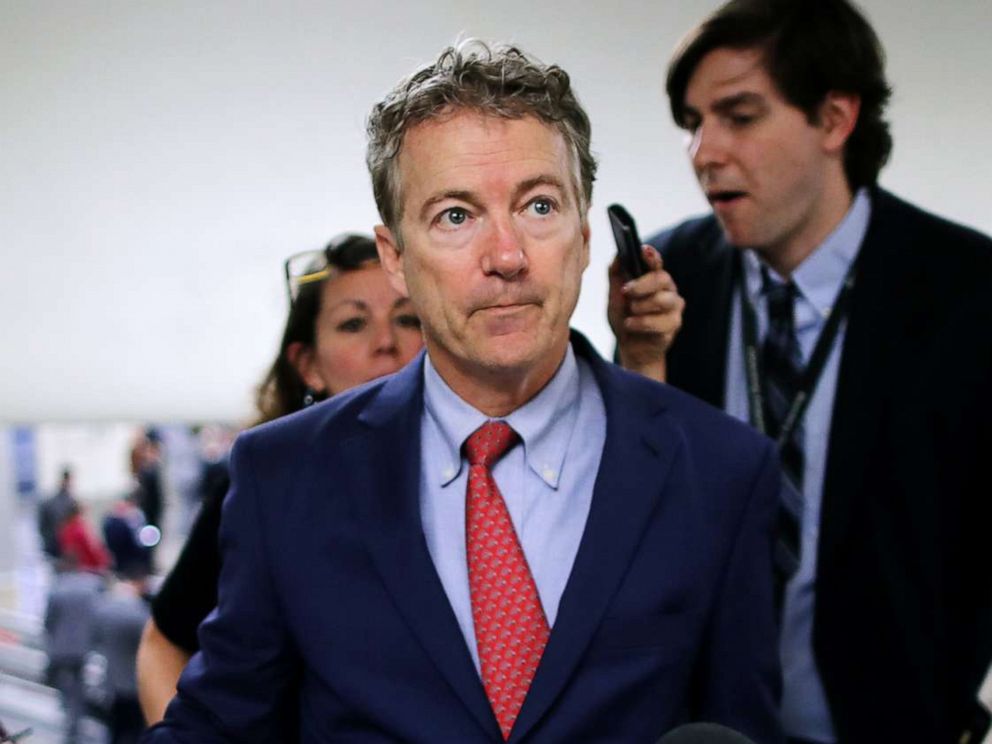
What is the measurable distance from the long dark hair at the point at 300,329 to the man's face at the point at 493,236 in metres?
0.68

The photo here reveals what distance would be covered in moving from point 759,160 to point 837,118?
0.66ft

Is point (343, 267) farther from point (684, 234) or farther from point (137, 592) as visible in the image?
point (137, 592)

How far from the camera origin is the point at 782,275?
184 centimetres

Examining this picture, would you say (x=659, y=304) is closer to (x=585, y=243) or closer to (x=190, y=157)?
Result: (x=585, y=243)

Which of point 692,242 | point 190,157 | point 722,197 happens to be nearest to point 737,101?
point 722,197

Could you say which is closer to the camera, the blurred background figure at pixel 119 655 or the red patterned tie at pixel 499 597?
the red patterned tie at pixel 499 597

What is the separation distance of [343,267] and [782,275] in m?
0.70

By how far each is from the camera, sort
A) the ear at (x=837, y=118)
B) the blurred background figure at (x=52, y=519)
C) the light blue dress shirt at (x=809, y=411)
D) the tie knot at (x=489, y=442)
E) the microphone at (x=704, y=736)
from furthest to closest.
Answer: the blurred background figure at (x=52, y=519), the ear at (x=837, y=118), the light blue dress shirt at (x=809, y=411), the tie knot at (x=489, y=442), the microphone at (x=704, y=736)

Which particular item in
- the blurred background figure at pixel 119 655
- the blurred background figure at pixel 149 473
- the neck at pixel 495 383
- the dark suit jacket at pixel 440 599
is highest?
the neck at pixel 495 383

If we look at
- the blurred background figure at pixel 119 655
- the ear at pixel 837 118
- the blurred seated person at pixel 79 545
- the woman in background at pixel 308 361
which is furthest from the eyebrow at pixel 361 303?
the blurred seated person at pixel 79 545

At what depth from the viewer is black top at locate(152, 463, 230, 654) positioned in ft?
4.94

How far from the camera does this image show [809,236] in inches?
71.6

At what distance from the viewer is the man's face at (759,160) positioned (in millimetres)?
1810

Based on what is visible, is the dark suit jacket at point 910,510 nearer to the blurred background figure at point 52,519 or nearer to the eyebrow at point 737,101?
the eyebrow at point 737,101
